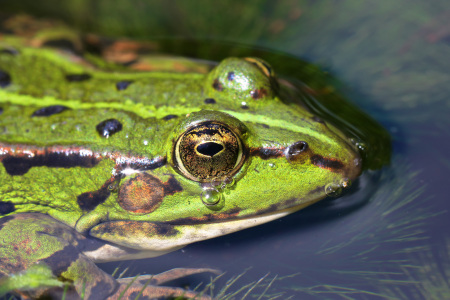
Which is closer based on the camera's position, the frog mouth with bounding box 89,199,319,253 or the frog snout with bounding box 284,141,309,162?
the frog snout with bounding box 284,141,309,162

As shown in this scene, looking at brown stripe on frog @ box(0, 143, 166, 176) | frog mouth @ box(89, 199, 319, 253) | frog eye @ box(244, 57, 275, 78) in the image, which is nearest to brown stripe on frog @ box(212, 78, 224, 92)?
frog eye @ box(244, 57, 275, 78)

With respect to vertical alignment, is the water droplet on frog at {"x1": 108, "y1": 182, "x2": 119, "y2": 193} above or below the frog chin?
above

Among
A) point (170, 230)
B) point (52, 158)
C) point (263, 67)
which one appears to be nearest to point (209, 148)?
point (170, 230)

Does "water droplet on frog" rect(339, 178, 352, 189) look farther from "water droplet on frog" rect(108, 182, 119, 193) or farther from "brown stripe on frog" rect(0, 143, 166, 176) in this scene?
"water droplet on frog" rect(108, 182, 119, 193)

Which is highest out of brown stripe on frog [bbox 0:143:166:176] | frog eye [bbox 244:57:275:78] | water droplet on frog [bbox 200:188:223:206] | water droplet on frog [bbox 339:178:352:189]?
frog eye [bbox 244:57:275:78]

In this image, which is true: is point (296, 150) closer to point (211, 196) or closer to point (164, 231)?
point (211, 196)

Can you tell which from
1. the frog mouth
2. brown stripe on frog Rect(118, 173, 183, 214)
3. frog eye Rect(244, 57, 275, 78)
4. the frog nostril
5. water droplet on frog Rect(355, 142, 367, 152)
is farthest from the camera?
water droplet on frog Rect(355, 142, 367, 152)
